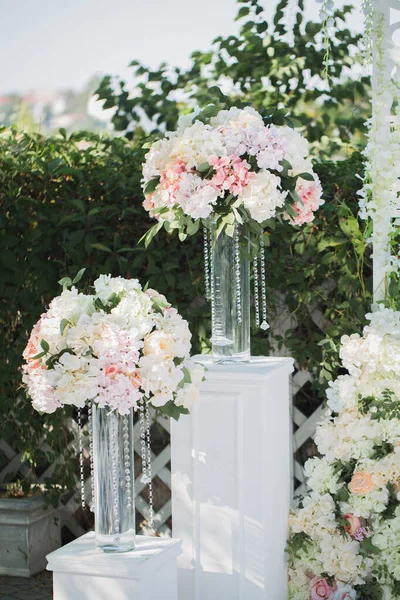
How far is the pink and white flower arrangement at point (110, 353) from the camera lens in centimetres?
204

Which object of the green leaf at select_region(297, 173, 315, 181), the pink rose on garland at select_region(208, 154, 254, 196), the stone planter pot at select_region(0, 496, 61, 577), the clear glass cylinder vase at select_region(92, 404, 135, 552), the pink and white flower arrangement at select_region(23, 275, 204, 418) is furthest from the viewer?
the stone planter pot at select_region(0, 496, 61, 577)

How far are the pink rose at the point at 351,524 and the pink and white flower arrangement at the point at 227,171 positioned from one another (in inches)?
36.9

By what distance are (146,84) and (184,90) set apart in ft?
0.81

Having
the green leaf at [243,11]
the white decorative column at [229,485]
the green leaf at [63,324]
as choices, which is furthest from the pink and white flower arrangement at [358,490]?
the green leaf at [243,11]

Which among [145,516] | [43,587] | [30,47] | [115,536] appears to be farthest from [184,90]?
[30,47]

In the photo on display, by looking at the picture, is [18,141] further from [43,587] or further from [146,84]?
[43,587]

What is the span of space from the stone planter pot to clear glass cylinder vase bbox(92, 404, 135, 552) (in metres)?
1.29

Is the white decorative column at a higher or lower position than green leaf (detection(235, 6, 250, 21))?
lower

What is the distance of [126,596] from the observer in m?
A: 2.08

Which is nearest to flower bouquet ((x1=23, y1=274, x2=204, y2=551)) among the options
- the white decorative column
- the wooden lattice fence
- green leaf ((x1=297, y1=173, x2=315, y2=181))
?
the white decorative column

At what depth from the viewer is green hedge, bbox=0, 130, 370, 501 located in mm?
3191

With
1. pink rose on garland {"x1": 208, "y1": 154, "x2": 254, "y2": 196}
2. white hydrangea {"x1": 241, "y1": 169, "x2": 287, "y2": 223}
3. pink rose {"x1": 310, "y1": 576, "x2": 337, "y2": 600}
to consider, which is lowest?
pink rose {"x1": 310, "y1": 576, "x2": 337, "y2": 600}

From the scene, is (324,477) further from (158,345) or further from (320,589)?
(158,345)

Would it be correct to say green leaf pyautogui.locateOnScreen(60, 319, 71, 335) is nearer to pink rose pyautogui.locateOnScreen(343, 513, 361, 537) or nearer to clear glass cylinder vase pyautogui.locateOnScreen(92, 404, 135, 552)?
clear glass cylinder vase pyautogui.locateOnScreen(92, 404, 135, 552)
